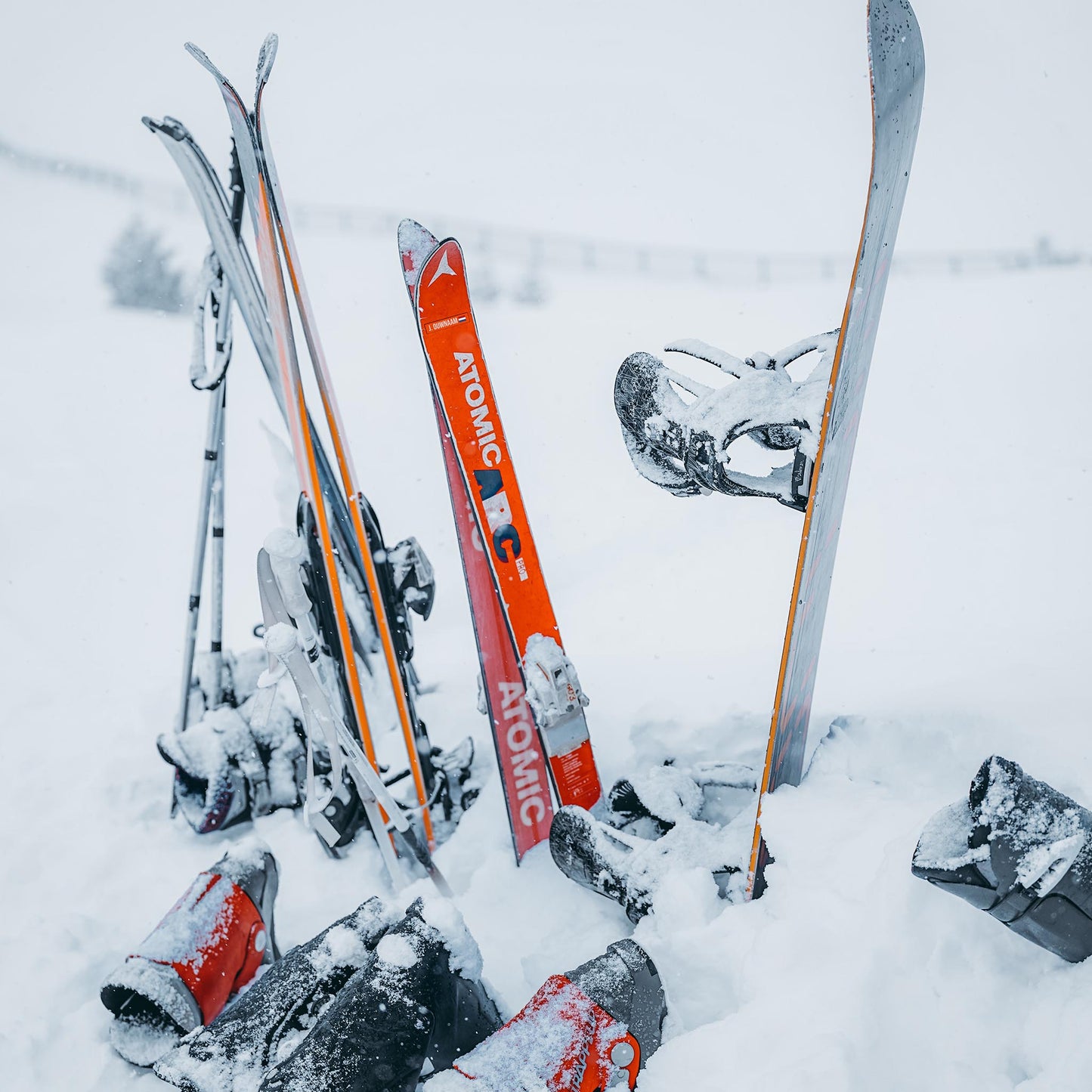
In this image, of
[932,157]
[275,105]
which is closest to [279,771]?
[932,157]

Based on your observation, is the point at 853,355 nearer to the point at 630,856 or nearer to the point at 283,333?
the point at 630,856

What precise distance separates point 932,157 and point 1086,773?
12105 millimetres

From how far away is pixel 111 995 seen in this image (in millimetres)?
1940

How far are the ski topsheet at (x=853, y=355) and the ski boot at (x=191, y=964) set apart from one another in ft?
4.23

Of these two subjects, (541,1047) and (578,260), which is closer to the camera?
(541,1047)

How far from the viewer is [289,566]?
2.03m

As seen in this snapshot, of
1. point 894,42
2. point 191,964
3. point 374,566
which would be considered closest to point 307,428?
point 374,566

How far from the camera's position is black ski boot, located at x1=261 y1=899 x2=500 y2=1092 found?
1408 mm

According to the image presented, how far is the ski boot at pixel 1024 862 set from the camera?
1.18 metres

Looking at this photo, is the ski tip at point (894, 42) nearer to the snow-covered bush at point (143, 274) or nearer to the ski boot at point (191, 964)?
the ski boot at point (191, 964)

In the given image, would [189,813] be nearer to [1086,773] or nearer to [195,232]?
[1086,773]

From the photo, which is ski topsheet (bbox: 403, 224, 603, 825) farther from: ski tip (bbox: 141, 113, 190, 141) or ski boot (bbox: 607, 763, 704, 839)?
ski tip (bbox: 141, 113, 190, 141)

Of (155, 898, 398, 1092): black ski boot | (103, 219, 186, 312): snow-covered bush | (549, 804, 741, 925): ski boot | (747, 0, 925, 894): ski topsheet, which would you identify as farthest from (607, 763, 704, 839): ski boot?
(103, 219, 186, 312): snow-covered bush

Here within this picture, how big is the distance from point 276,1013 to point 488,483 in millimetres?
1474
